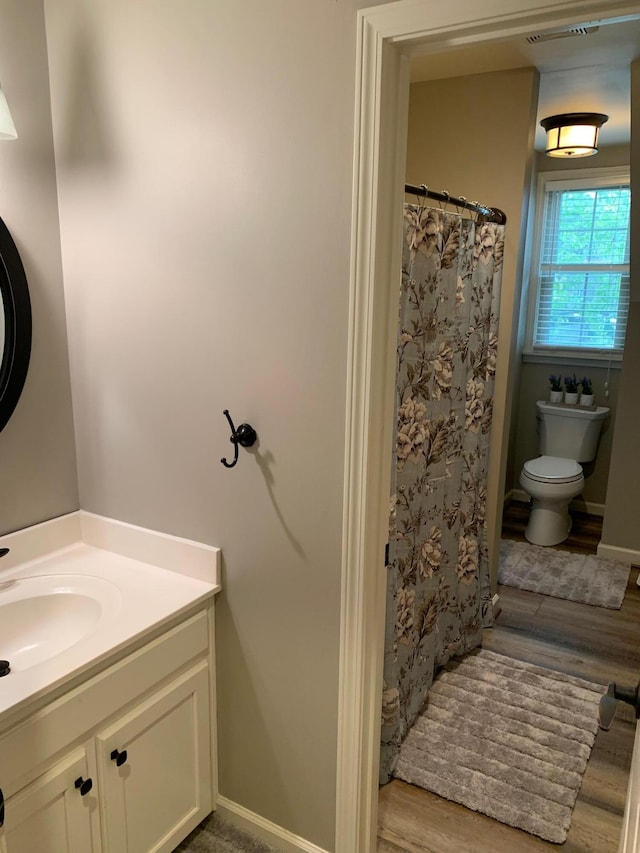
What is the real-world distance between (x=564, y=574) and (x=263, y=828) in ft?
7.68

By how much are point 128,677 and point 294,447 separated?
2.23 feet

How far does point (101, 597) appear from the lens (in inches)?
64.2

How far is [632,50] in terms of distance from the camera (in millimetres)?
2291

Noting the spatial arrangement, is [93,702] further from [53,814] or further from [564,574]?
[564,574]

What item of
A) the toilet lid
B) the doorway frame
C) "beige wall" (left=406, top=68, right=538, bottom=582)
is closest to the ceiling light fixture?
"beige wall" (left=406, top=68, right=538, bottom=582)

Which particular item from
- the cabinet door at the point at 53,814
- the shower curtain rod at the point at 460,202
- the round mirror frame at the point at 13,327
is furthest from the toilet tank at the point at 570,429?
the cabinet door at the point at 53,814

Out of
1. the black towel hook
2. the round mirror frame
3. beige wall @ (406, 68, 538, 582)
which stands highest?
beige wall @ (406, 68, 538, 582)

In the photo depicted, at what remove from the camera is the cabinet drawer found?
3.99 ft

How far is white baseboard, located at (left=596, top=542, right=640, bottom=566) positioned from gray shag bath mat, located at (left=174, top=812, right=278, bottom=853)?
2747 mm

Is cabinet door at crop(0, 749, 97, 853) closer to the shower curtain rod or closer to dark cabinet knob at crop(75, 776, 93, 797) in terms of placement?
dark cabinet knob at crop(75, 776, 93, 797)

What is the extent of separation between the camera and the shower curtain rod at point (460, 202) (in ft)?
6.39

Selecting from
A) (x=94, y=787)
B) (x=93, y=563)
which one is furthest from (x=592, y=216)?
(x=94, y=787)

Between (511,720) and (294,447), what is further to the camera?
(511,720)

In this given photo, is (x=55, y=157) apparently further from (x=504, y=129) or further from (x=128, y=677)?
(x=504, y=129)
